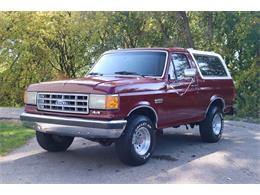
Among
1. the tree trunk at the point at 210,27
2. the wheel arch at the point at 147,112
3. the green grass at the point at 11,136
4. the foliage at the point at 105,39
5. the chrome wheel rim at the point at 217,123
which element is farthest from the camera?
the tree trunk at the point at 210,27

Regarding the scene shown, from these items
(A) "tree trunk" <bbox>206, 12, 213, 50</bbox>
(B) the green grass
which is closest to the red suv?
(B) the green grass

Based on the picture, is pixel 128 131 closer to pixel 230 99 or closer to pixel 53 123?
pixel 53 123

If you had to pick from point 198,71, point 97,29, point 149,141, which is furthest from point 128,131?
point 97,29

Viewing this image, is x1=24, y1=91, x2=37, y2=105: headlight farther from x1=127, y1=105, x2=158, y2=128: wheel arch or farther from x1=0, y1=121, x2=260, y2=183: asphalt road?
x1=127, y1=105, x2=158, y2=128: wheel arch

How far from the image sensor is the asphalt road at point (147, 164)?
6039 millimetres

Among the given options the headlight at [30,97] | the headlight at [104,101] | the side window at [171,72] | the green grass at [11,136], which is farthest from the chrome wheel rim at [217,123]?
the green grass at [11,136]

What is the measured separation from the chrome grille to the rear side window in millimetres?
3152

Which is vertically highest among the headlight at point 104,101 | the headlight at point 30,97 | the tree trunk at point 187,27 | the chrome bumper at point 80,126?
the tree trunk at point 187,27

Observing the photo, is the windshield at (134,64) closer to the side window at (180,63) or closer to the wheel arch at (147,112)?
the side window at (180,63)

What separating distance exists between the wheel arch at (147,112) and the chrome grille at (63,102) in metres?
0.74

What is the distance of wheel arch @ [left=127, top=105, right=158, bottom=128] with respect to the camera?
6.57m

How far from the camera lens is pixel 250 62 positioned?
51.8 feet

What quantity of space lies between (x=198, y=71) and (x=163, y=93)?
1.57 metres

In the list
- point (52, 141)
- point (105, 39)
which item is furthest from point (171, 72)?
point (105, 39)
